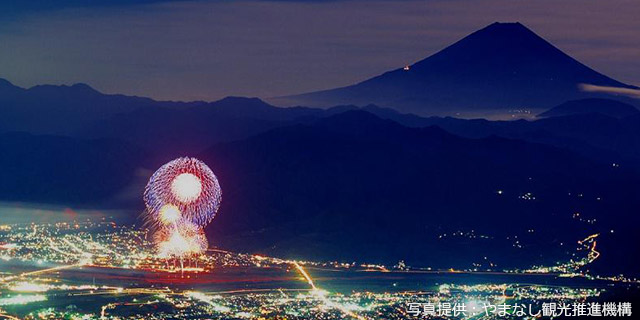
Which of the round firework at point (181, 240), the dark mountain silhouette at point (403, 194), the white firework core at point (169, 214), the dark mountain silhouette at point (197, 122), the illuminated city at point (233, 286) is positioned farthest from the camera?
the dark mountain silhouette at point (197, 122)

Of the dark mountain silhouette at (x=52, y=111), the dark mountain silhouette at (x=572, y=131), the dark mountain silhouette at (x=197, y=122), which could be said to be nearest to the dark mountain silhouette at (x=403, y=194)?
the dark mountain silhouette at (x=572, y=131)

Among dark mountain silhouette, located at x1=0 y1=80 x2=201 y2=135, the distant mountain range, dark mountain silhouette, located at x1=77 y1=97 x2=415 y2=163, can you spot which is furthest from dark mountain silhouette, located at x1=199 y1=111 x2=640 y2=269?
dark mountain silhouette, located at x1=0 y1=80 x2=201 y2=135

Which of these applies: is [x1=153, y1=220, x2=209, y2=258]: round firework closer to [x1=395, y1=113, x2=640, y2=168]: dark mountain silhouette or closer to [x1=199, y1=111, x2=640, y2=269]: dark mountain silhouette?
[x1=199, y1=111, x2=640, y2=269]: dark mountain silhouette

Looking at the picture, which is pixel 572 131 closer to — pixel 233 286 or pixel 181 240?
pixel 181 240

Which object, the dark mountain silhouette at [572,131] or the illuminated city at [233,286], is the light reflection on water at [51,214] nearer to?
the illuminated city at [233,286]

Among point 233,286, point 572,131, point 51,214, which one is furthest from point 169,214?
point 572,131
